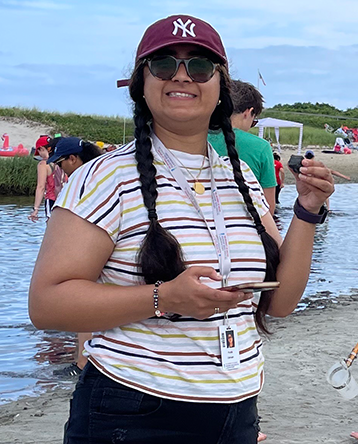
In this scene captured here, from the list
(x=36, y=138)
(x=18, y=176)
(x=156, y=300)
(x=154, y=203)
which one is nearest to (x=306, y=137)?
(x=36, y=138)

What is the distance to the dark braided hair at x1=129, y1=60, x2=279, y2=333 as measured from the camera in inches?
80.4

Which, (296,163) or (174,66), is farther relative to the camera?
(296,163)

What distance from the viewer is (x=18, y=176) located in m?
24.3

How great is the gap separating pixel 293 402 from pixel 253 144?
5.58 ft

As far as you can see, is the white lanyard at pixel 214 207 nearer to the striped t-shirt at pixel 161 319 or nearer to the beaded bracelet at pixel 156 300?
the striped t-shirt at pixel 161 319

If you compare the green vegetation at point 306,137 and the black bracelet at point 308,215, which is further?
the green vegetation at point 306,137

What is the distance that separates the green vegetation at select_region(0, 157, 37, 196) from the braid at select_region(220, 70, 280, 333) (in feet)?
72.8

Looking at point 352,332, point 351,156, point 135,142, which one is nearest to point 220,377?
point 135,142

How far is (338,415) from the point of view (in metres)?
4.84

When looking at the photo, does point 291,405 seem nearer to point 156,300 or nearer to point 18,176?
point 156,300

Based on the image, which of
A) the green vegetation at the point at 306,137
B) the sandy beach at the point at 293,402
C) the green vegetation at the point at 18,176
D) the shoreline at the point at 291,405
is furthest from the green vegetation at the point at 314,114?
the shoreline at the point at 291,405

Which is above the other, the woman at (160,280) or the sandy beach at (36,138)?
the woman at (160,280)

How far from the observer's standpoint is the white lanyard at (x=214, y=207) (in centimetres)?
210

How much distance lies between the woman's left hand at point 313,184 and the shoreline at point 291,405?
239 centimetres
